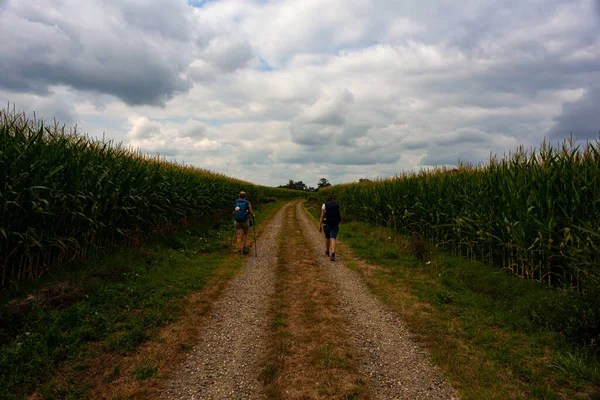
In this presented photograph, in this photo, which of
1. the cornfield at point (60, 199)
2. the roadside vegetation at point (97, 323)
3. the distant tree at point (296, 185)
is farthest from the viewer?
the distant tree at point (296, 185)

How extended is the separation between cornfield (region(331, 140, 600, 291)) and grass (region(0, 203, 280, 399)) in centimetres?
739

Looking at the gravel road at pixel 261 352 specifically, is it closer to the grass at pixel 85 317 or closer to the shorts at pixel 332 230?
the grass at pixel 85 317

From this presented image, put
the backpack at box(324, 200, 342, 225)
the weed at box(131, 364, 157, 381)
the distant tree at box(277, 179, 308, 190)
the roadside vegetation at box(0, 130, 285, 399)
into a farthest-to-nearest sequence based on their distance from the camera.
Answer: the distant tree at box(277, 179, 308, 190)
the backpack at box(324, 200, 342, 225)
the weed at box(131, 364, 157, 381)
the roadside vegetation at box(0, 130, 285, 399)

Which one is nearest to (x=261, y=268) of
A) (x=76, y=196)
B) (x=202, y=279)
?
(x=202, y=279)

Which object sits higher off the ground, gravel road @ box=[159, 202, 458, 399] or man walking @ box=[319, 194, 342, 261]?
man walking @ box=[319, 194, 342, 261]

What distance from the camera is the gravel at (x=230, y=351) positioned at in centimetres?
373

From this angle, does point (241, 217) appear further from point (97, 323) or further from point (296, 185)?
point (296, 185)

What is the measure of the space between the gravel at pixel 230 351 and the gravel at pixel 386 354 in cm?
159

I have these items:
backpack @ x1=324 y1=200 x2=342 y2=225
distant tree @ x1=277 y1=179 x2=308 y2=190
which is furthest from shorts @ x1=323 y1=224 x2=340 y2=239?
distant tree @ x1=277 y1=179 x2=308 y2=190

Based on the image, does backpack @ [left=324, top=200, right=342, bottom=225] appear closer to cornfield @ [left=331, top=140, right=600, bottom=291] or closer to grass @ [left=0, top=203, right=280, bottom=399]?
cornfield @ [left=331, top=140, right=600, bottom=291]

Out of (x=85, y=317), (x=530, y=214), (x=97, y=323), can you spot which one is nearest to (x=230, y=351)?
(x=97, y=323)

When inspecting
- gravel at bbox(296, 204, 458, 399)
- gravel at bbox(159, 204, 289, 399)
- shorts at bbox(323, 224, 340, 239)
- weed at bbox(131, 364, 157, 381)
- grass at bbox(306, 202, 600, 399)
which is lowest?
weed at bbox(131, 364, 157, 381)

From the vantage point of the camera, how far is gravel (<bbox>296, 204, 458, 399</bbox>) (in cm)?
377

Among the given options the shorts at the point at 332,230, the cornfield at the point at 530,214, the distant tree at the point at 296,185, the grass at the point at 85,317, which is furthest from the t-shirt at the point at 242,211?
the distant tree at the point at 296,185
